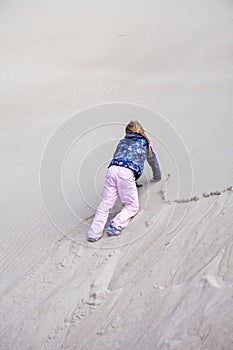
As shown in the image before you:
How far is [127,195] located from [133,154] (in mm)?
298

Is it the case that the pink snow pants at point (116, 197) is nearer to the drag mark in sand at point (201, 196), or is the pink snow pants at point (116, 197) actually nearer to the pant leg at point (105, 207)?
the pant leg at point (105, 207)

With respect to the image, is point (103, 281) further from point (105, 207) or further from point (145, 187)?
point (145, 187)

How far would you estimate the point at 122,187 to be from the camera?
2773 mm

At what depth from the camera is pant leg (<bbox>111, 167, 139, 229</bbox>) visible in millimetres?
2719

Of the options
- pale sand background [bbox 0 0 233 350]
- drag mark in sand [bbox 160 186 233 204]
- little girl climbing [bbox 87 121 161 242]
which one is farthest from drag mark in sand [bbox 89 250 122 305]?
drag mark in sand [bbox 160 186 233 204]

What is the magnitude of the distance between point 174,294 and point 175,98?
3.17m

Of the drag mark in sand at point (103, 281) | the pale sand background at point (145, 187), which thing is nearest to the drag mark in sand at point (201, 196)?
the pale sand background at point (145, 187)

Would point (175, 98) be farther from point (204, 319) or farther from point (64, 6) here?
point (64, 6)

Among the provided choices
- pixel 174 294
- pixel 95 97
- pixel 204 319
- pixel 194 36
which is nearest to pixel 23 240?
pixel 174 294

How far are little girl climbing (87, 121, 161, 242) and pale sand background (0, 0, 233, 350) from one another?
3.7 inches

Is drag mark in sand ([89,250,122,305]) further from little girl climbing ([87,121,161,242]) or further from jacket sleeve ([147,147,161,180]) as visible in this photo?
jacket sleeve ([147,147,161,180])

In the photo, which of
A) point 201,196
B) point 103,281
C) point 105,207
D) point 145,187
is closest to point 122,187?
point 105,207

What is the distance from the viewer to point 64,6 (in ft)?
24.3

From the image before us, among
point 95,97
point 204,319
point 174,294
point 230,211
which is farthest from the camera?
point 95,97
